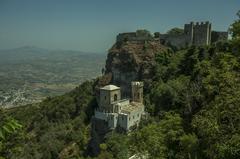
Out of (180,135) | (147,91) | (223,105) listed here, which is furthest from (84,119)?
(223,105)

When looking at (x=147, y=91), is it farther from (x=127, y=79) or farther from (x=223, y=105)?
(x=223, y=105)

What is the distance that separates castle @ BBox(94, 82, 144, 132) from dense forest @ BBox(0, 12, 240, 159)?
1242mm

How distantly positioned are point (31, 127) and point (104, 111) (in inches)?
789

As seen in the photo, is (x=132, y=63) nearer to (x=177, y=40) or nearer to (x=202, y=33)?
(x=177, y=40)

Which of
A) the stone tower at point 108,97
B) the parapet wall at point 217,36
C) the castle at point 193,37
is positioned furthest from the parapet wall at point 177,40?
the stone tower at point 108,97

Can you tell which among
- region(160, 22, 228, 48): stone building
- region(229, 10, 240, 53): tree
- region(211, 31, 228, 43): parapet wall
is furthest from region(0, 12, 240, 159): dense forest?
region(211, 31, 228, 43): parapet wall

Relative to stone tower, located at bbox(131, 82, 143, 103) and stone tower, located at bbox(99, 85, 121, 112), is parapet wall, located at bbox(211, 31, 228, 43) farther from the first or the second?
stone tower, located at bbox(99, 85, 121, 112)

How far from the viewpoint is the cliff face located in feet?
149

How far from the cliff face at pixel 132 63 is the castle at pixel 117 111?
606 centimetres

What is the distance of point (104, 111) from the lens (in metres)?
37.6

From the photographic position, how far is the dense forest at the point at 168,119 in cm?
1079

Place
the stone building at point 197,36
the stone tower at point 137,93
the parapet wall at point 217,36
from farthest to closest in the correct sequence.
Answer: the stone building at point 197,36 < the parapet wall at point 217,36 < the stone tower at point 137,93

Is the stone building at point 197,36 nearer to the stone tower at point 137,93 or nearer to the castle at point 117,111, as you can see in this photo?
the stone tower at point 137,93

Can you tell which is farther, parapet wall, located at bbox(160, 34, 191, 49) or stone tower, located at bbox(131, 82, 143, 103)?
parapet wall, located at bbox(160, 34, 191, 49)
